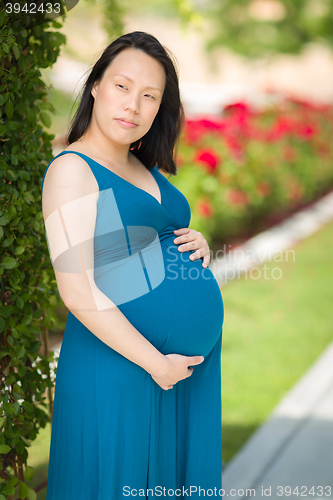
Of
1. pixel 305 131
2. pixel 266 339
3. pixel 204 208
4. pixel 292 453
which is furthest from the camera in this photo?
pixel 305 131

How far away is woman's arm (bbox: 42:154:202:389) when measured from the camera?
4.29 feet

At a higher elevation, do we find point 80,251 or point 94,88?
point 94,88

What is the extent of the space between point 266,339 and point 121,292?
10.1 feet

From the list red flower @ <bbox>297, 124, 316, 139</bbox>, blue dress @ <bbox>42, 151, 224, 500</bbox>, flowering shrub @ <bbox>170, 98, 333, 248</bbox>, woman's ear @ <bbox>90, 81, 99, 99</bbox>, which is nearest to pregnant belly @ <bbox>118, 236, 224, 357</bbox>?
blue dress @ <bbox>42, 151, 224, 500</bbox>

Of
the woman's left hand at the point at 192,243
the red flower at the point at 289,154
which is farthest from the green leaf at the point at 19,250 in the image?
the red flower at the point at 289,154

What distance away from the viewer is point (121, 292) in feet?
4.80

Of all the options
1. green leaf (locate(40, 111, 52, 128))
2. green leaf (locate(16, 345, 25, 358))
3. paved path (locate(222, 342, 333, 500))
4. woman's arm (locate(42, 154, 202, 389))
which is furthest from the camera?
paved path (locate(222, 342, 333, 500))

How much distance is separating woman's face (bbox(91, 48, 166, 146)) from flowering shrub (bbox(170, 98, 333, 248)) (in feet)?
12.0

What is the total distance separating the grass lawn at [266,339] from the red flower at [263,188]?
1.02 meters

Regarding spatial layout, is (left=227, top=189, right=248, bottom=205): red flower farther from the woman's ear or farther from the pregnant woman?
the woman's ear

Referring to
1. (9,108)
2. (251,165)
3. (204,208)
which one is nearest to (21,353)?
(9,108)

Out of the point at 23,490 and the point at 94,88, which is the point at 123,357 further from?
the point at 94,88

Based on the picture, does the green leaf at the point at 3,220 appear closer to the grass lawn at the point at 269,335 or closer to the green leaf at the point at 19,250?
the green leaf at the point at 19,250

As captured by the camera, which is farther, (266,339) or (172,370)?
(266,339)
